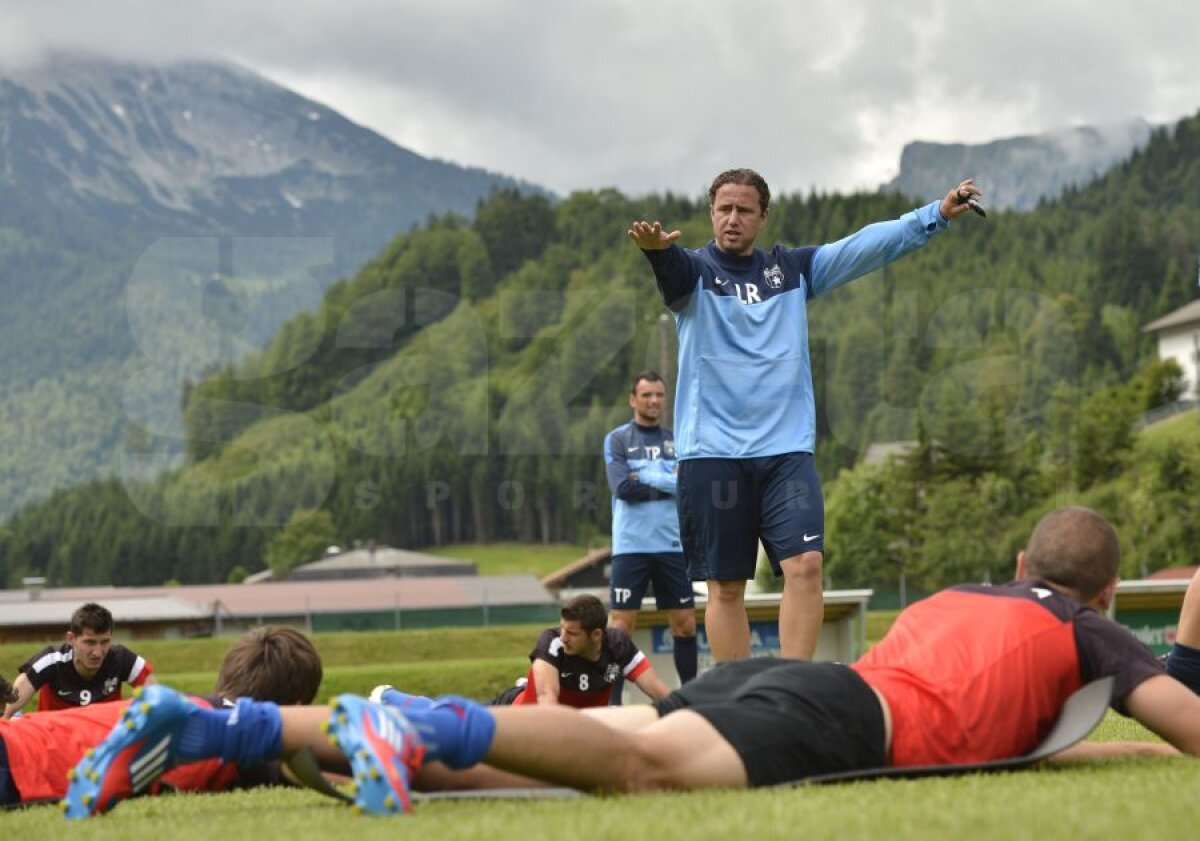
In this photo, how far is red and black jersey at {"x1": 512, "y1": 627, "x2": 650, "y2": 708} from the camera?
10523 mm

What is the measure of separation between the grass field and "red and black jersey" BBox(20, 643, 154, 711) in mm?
4737

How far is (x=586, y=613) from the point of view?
33.8ft

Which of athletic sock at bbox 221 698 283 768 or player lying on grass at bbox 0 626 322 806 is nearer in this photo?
athletic sock at bbox 221 698 283 768

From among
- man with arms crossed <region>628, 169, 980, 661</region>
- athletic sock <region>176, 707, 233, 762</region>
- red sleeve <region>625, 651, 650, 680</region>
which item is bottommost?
red sleeve <region>625, 651, 650, 680</region>

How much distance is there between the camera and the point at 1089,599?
556cm

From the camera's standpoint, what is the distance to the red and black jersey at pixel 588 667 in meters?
10.5

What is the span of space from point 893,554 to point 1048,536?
277ft

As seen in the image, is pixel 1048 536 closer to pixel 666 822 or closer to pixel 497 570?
pixel 666 822

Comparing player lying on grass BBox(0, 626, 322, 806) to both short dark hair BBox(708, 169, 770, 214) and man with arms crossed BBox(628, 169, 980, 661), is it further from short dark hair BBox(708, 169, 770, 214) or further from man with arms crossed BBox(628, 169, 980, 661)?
short dark hair BBox(708, 169, 770, 214)

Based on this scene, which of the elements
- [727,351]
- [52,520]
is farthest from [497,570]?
[727,351]

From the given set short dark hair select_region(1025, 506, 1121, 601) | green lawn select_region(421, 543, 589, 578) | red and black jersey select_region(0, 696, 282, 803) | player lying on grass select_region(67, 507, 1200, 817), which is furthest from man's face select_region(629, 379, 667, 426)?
green lawn select_region(421, 543, 589, 578)

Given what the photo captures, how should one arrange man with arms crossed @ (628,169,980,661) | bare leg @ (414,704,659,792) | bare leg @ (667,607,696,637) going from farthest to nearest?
bare leg @ (667,607,696,637)
man with arms crossed @ (628,169,980,661)
bare leg @ (414,704,659,792)

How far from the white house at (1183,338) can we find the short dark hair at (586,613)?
398ft

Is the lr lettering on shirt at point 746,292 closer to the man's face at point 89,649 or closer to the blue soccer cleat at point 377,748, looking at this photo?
the blue soccer cleat at point 377,748
